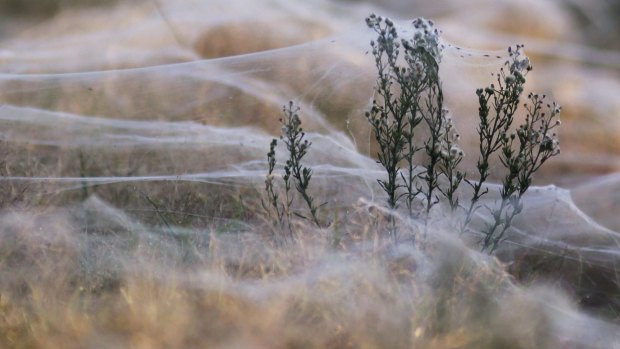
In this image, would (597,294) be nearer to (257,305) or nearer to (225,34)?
(257,305)

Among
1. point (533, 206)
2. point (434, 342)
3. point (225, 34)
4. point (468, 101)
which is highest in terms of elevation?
point (225, 34)

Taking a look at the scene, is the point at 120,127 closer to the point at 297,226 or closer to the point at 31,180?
the point at 31,180

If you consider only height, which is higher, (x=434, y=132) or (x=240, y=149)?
(x=434, y=132)

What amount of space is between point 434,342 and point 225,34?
9.55 feet

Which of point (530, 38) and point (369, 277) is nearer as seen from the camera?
point (369, 277)

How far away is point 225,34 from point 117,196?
1.48m

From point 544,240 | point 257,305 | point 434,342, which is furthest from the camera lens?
point 544,240

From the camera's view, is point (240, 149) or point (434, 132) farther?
point (240, 149)

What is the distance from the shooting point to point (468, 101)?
414 cm

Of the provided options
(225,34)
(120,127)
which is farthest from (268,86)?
(120,127)

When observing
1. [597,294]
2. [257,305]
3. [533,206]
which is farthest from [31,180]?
[597,294]

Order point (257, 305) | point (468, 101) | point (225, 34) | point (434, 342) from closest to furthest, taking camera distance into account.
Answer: point (434, 342)
point (257, 305)
point (468, 101)
point (225, 34)

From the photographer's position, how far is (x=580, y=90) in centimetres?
477

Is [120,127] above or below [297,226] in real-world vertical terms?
above
